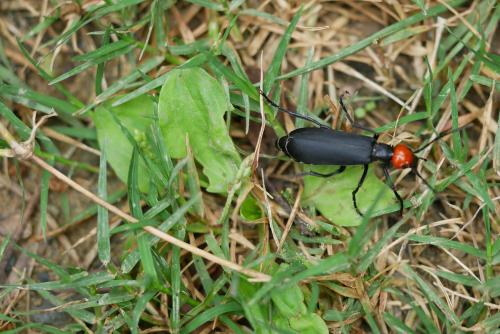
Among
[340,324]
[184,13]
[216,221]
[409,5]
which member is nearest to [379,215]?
[340,324]

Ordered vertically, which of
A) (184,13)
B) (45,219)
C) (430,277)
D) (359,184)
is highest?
(184,13)

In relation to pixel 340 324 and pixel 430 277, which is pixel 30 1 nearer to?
pixel 340 324

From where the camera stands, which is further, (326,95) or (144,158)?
(326,95)

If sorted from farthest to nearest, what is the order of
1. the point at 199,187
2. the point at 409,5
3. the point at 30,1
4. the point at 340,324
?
the point at 30,1 < the point at 409,5 < the point at 199,187 < the point at 340,324

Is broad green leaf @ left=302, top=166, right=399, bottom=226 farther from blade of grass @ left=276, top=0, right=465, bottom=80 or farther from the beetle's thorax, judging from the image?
blade of grass @ left=276, top=0, right=465, bottom=80

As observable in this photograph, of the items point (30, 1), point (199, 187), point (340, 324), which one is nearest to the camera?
point (340, 324)

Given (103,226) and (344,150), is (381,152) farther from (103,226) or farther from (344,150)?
(103,226)

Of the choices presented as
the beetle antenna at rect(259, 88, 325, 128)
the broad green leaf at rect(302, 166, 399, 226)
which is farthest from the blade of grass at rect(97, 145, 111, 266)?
the broad green leaf at rect(302, 166, 399, 226)
